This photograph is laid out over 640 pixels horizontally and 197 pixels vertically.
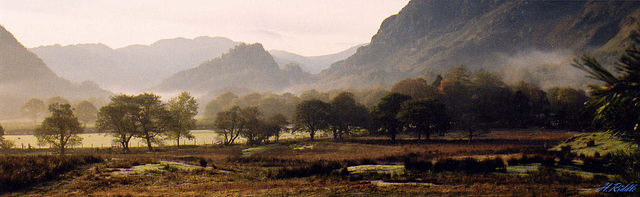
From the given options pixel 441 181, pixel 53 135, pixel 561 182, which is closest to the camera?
pixel 561 182

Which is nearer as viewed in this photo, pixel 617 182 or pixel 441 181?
pixel 617 182

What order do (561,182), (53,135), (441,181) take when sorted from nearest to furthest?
(561,182) → (441,181) → (53,135)

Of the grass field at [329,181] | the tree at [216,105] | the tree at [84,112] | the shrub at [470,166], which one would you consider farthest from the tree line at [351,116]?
the tree at [216,105]

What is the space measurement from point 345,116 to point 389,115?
44.6ft

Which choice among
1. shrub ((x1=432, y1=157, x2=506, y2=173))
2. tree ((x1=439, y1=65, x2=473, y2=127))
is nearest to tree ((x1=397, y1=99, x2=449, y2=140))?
tree ((x1=439, y1=65, x2=473, y2=127))

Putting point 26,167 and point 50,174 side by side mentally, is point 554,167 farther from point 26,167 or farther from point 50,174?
point 26,167

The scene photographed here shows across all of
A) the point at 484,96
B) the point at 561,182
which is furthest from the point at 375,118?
the point at 561,182

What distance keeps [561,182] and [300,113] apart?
59517 millimetres

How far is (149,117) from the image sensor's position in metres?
63.3

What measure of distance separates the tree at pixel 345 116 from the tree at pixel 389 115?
743 cm

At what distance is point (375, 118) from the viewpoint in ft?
229

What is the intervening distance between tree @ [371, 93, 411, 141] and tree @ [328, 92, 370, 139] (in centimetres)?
743

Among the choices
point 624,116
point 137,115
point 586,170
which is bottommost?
point 586,170

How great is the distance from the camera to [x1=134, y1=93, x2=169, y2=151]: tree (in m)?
60.3
